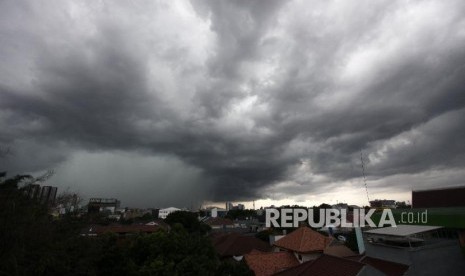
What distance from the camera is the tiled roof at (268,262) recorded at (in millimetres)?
34116

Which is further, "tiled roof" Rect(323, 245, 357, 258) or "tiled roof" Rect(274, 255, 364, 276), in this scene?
"tiled roof" Rect(323, 245, 357, 258)

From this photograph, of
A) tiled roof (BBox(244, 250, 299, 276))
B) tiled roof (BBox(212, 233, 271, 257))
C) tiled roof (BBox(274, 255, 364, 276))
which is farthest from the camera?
tiled roof (BBox(212, 233, 271, 257))

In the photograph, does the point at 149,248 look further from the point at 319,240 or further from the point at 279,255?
the point at 319,240

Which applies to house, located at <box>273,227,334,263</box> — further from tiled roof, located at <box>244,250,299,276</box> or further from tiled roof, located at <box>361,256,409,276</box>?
tiled roof, located at <box>361,256,409,276</box>

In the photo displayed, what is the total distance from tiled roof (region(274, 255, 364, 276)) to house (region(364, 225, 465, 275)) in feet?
21.4

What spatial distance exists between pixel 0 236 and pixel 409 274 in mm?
27909

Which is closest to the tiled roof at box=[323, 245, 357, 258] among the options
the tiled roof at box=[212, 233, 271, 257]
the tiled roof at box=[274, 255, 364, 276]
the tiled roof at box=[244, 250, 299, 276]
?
the tiled roof at box=[244, 250, 299, 276]

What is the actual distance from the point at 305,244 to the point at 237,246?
1236cm

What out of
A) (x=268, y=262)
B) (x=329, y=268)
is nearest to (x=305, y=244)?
(x=268, y=262)

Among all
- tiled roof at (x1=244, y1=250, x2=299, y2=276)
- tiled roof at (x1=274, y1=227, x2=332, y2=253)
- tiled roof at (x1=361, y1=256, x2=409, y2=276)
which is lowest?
tiled roof at (x1=244, y1=250, x2=299, y2=276)

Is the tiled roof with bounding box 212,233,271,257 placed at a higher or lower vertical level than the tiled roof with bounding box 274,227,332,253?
lower

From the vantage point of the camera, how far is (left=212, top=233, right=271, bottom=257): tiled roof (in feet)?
152

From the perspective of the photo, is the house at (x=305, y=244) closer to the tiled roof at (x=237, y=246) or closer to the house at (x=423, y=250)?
the tiled roof at (x=237, y=246)

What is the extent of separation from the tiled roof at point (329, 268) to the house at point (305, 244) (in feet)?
40.3
